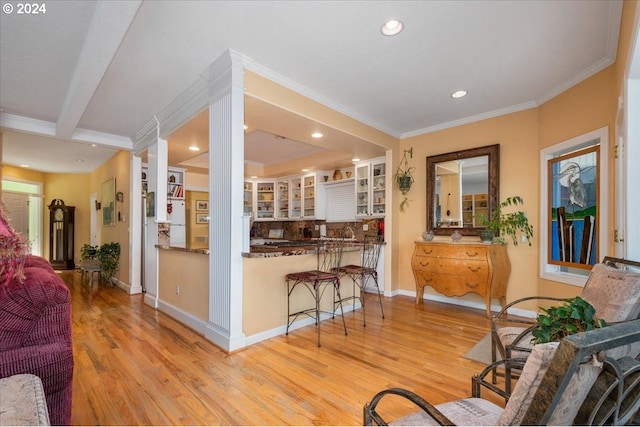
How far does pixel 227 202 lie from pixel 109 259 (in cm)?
433

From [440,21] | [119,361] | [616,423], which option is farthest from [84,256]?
[616,423]

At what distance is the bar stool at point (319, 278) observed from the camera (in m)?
3.03

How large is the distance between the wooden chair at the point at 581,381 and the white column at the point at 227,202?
2.35 metres

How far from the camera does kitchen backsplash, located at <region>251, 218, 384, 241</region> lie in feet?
18.9

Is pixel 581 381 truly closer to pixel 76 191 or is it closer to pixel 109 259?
pixel 109 259

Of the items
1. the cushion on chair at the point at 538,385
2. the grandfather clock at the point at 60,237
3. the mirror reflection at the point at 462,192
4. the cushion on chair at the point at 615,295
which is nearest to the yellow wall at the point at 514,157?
the mirror reflection at the point at 462,192

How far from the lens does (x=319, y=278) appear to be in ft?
9.78

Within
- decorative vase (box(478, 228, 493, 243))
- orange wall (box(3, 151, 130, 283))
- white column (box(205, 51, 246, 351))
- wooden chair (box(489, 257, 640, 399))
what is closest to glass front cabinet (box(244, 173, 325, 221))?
orange wall (box(3, 151, 130, 283))

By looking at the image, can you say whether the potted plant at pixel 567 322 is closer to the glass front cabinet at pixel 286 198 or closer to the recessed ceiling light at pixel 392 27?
the recessed ceiling light at pixel 392 27

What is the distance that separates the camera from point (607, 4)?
6.81ft

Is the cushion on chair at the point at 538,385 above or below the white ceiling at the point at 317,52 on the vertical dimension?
below

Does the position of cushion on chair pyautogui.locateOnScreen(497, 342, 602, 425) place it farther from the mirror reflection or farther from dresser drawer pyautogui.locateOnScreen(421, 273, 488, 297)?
the mirror reflection

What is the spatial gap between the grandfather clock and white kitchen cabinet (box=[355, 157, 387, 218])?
25.4ft

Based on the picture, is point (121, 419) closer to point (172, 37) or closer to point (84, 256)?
point (172, 37)
